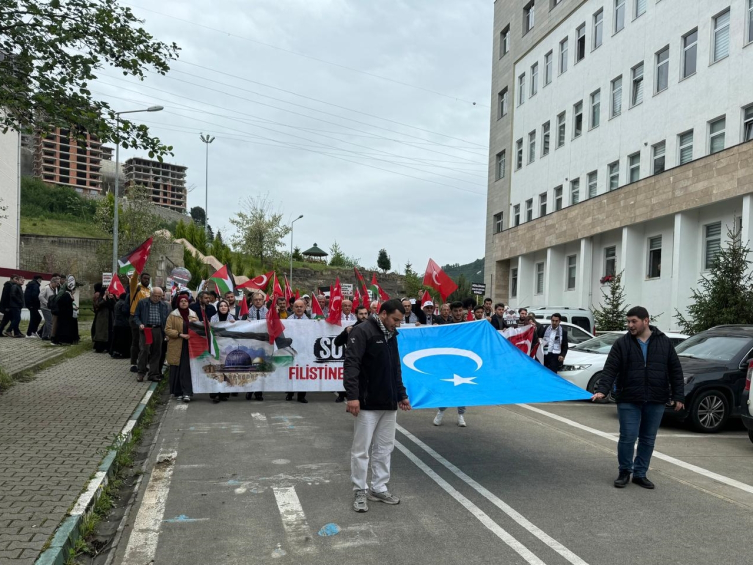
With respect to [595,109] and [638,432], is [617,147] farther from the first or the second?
[638,432]

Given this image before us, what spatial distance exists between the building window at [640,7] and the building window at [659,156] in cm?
591

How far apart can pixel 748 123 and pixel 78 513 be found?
79.4 ft

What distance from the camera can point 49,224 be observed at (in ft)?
257

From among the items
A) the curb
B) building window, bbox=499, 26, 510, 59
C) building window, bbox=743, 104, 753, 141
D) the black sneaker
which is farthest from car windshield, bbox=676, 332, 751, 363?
building window, bbox=499, 26, 510, 59

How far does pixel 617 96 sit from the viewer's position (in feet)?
105

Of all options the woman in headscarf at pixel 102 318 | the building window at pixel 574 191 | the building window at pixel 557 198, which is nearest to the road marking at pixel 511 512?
the woman in headscarf at pixel 102 318

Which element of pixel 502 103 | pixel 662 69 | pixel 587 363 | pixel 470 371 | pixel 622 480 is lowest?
pixel 622 480

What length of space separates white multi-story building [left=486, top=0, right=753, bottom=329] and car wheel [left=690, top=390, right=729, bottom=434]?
13892 mm

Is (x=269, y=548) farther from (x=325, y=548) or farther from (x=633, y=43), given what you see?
(x=633, y=43)

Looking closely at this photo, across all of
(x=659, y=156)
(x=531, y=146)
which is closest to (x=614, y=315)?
(x=659, y=156)

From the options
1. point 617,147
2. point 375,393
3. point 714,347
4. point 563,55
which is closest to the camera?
point 375,393

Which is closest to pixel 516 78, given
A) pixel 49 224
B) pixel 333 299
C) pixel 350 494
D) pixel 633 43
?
pixel 633 43

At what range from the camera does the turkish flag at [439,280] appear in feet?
54.1

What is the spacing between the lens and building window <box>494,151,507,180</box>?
45469 millimetres
